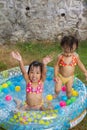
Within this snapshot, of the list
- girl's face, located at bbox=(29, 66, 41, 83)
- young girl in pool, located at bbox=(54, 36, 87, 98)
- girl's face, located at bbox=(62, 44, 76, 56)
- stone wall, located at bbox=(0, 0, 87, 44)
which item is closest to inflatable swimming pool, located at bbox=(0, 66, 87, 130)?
young girl in pool, located at bbox=(54, 36, 87, 98)

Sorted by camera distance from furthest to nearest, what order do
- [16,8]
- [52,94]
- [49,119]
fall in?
[16,8] < [52,94] < [49,119]

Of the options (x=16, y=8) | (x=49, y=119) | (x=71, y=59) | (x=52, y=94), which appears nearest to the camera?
(x=49, y=119)

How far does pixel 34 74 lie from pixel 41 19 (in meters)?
2.69

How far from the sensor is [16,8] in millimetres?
6977

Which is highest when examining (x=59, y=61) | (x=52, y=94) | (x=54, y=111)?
(x=59, y=61)

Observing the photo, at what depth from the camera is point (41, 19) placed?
712 centimetres

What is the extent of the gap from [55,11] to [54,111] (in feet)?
10.0

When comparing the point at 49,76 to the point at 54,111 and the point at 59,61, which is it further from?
the point at 54,111

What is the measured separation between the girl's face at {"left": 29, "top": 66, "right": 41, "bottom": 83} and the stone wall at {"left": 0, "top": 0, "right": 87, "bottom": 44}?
2.64m

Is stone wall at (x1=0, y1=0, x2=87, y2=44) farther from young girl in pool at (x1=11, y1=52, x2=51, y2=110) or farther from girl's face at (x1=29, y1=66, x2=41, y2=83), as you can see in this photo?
girl's face at (x1=29, y1=66, x2=41, y2=83)

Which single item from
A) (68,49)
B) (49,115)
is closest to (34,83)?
(49,115)

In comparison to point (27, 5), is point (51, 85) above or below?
below

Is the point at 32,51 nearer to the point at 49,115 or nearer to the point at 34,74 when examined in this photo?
the point at 34,74

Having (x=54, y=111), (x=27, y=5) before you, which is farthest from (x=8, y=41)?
(x=54, y=111)
